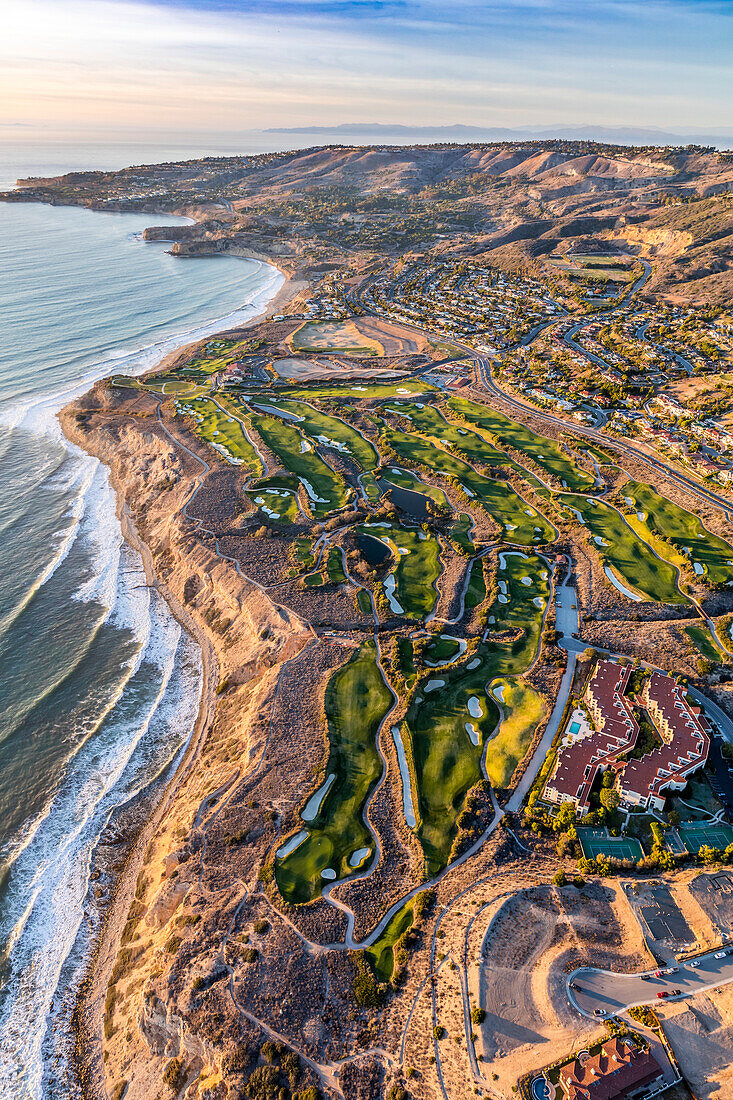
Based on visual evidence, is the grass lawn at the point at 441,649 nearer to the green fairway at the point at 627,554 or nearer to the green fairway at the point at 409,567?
the green fairway at the point at 409,567

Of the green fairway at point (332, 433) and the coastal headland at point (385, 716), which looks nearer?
the coastal headland at point (385, 716)

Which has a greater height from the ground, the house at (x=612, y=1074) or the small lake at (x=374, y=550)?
the small lake at (x=374, y=550)

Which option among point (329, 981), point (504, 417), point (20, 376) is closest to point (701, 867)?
point (329, 981)

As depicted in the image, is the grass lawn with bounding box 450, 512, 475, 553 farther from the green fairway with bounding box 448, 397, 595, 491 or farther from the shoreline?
the shoreline

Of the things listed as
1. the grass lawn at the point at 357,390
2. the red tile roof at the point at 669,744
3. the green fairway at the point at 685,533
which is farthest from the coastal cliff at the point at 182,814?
the green fairway at the point at 685,533

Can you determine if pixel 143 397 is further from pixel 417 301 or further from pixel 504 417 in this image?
pixel 417 301

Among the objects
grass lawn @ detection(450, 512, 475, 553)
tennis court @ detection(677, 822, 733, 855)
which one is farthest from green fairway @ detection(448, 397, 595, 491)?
tennis court @ detection(677, 822, 733, 855)

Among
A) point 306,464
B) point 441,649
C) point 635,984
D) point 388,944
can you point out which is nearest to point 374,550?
point 441,649
